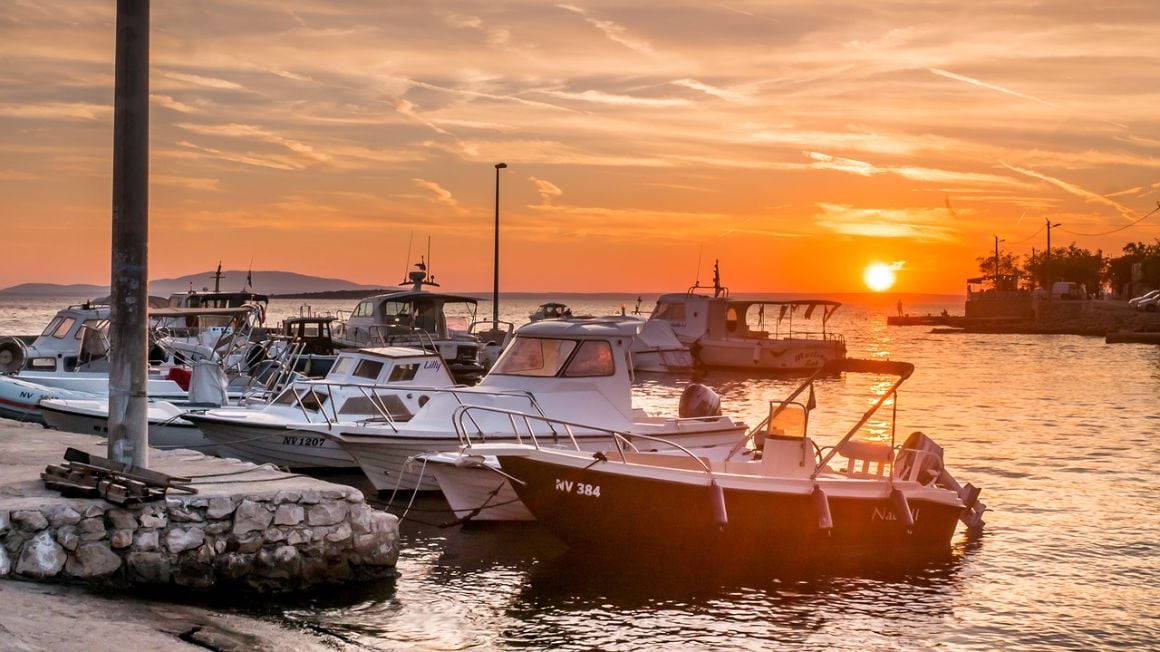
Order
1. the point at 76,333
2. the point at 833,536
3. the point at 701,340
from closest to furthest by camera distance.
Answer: the point at 833,536 < the point at 76,333 < the point at 701,340

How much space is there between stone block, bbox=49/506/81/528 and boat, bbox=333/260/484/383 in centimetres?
2954

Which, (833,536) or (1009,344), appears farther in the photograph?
(1009,344)

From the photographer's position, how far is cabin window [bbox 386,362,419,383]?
75.7 ft

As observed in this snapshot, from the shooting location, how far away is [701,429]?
2127 centimetres

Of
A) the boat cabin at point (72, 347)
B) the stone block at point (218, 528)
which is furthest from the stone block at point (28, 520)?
the boat cabin at point (72, 347)

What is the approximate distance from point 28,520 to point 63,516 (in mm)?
313

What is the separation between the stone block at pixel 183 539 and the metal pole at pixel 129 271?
1107 millimetres

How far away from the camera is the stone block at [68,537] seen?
11188mm

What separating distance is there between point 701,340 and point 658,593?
1759 inches


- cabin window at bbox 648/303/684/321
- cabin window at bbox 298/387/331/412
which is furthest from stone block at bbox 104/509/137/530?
cabin window at bbox 648/303/684/321

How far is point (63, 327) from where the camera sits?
33.0 meters

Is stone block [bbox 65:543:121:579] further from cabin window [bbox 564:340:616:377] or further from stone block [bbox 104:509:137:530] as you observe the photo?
cabin window [bbox 564:340:616:377]

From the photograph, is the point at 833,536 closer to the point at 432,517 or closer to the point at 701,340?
the point at 432,517

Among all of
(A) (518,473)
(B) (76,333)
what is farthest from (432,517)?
(B) (76,333)
